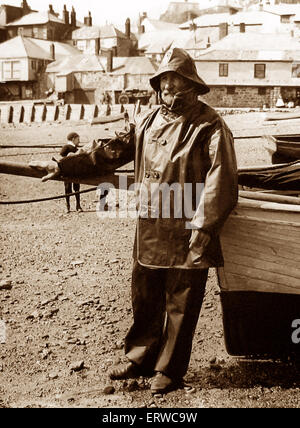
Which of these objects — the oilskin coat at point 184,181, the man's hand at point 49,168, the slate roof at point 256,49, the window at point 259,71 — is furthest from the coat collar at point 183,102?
the slate roof at point 256,49

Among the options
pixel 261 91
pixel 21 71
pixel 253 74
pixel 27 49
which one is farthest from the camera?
pixel 27 49

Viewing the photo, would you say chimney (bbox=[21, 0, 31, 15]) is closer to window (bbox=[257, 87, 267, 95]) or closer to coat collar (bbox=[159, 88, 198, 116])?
window (bbox=[257, 87, 267, 95])

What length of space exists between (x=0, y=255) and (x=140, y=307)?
4298mm

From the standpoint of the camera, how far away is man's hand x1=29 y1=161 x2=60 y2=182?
4109mm

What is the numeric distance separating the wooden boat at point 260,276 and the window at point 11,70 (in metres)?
64.3

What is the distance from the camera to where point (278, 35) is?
5250 cm

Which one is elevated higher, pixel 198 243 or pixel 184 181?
pixel 184 181

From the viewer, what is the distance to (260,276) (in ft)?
13.3

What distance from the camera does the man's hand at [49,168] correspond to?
4109mm

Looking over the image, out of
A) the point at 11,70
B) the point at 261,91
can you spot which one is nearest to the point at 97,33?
the point at 11,70

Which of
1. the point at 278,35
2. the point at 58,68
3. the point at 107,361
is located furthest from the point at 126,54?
the point at 107,361

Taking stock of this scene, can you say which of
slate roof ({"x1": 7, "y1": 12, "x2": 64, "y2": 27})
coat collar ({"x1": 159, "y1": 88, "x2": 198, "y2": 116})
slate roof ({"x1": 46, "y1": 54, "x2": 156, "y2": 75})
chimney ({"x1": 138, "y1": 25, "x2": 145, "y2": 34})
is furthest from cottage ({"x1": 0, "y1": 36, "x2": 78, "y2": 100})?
coat collar ({"x1": 159, "y1": 88, "x2": 198, "y2": 116})

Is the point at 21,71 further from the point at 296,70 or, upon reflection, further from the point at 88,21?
the point at 296,70

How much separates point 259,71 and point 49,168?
158 feet
